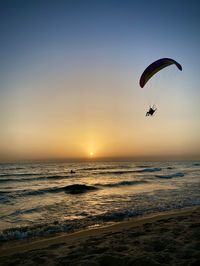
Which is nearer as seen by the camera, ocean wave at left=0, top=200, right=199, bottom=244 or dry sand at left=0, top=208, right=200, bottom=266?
dry sand at left=0, top=208, right=200, bottom=266

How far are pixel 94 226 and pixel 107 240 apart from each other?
2546 mm

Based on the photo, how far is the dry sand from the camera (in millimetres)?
4867

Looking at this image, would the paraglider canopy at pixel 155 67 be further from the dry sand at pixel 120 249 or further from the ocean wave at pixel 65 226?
the dry sand at pixel 120 249

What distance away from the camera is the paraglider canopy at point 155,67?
13414 mm

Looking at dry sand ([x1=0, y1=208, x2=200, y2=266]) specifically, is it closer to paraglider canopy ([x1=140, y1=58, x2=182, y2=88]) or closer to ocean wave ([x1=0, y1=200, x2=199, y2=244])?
ocean wave ([x1=0, y1=200, x2=199, y2=244])

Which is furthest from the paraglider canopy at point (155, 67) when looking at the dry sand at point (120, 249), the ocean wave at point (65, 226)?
the dry sand at point (120, 249)

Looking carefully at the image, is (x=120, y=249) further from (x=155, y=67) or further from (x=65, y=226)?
(x=155, y=67)

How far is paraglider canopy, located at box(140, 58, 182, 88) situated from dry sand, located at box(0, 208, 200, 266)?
8.41 m

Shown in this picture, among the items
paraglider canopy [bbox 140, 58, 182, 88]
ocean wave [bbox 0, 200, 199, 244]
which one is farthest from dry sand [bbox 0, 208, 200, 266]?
paraglider canopy [bbox 140, 58, 182, 88]

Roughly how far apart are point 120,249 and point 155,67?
10283mm

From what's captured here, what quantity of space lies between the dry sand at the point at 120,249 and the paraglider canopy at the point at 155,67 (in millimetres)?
8407

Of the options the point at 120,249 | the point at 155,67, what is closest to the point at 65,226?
the point at 120,249

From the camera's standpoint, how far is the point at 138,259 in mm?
4836

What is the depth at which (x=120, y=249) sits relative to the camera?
5.58 meters
